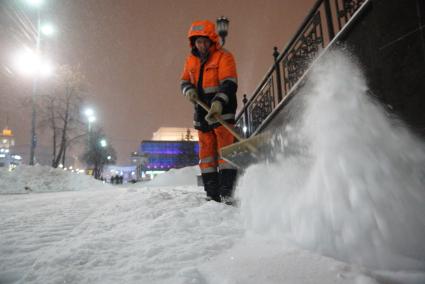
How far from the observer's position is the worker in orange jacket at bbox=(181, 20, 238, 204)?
3.56 meters

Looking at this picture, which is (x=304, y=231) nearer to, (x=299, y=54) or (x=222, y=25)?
(x=299, y=54)

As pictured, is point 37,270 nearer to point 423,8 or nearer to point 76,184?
point 423,8

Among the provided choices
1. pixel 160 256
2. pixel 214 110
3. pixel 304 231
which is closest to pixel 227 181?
pixel 214 110

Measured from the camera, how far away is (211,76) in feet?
12.4

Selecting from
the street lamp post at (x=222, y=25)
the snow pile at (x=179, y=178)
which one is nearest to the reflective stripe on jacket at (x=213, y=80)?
the street lamp post at (x=222, y=25)

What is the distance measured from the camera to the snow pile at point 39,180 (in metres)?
10.7

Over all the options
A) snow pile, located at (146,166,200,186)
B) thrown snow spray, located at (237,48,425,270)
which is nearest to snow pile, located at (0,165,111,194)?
snow pile, located at (146,166,200,186)

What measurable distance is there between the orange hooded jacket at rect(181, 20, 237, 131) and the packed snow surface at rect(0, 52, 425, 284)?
1.46m

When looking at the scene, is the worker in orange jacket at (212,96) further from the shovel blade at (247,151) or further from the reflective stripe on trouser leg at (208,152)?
the shovel blade at (247,151)

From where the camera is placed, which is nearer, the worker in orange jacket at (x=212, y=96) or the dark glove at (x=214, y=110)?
the dark glove at (x=214, y=110)

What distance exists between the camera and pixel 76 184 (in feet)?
43.0

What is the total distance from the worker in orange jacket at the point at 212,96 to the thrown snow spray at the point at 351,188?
133 cm

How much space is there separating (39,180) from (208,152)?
11.2 m

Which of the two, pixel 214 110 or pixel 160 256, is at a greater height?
pixel 214 110
